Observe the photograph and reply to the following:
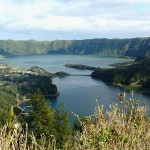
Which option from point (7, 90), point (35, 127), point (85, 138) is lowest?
point (7, 90)

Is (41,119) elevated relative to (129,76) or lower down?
elevated

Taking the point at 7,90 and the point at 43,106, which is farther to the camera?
the point at 7,90

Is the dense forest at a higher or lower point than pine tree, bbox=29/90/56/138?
lower

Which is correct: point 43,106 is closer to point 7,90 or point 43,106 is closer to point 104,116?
point 104,116

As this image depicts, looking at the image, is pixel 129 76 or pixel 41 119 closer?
pixel 41 119

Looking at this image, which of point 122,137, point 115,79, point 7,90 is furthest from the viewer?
point 115,79

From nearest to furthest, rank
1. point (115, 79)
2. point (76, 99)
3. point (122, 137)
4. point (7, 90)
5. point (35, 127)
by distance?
1. point (122, 137)
2. point (35, 127)
3. point (76, 99)
4. point (7, 90)
5. point (115, 79)

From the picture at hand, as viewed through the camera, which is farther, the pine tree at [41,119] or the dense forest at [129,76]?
the dense forest at [129,76]

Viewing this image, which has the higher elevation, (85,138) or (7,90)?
(85,138)

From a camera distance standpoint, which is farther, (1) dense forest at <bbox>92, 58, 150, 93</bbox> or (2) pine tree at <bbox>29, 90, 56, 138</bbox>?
(1) dense forest at <bbox>92, 58, 150, 93</bbox>

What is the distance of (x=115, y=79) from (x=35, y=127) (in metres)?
126

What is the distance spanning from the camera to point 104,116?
19.3 feet

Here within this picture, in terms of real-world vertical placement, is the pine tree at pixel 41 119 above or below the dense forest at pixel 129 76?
above

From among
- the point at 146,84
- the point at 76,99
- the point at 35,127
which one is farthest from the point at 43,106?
the point at 146,84
